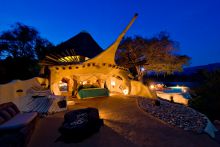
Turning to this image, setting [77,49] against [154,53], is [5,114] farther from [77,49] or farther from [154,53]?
[154,53]

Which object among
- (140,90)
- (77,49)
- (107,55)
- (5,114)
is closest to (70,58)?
(77,49)

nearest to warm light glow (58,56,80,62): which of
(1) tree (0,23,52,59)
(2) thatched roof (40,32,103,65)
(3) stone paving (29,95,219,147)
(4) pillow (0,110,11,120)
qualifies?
(2) thatched roof (40,32,103,65)

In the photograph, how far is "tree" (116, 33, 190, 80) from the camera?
25000 millimetres

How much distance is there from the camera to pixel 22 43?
23.5 metres

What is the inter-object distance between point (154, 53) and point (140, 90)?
364 inches

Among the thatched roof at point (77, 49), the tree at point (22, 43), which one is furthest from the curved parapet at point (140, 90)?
the tree at point (22, 43)

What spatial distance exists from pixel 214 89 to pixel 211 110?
206 centimetres

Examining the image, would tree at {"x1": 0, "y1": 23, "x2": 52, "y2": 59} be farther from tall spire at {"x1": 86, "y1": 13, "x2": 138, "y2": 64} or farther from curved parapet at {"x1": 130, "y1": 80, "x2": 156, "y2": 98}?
curved parapet at {"x1": 130, "y1": 80, "x2": 156, "y2": 98}

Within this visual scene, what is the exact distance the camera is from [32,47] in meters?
24.5

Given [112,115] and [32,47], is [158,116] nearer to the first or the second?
[112,115]

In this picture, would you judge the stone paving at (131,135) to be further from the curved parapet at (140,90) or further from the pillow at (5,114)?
the curved parapet at (140,90)

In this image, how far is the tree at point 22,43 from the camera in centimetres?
2222

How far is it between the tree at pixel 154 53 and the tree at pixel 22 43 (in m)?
12.9

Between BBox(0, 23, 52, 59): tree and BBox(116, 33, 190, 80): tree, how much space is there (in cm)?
1285
